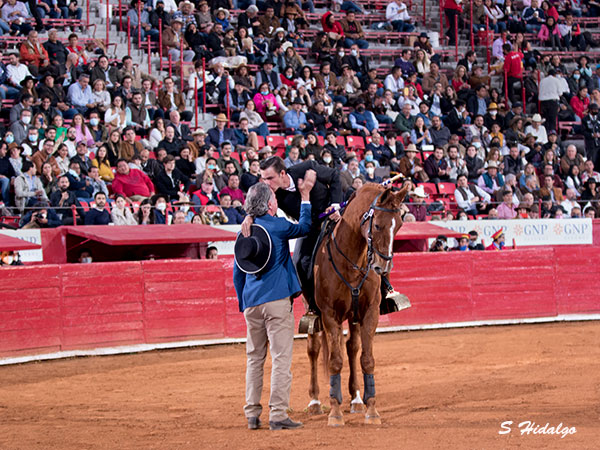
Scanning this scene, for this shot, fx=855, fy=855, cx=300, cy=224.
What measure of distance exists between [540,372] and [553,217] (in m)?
10.5

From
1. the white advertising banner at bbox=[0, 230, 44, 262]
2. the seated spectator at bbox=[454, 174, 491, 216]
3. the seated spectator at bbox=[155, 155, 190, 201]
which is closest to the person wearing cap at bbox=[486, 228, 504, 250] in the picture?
the seated spectator at bbox=[454, 174, 491, 216]

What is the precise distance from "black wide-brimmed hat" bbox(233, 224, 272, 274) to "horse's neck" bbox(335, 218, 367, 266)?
2.88 ft

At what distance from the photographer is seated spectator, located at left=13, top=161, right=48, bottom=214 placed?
15.5 m

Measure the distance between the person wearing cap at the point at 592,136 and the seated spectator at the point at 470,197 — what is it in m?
5.49

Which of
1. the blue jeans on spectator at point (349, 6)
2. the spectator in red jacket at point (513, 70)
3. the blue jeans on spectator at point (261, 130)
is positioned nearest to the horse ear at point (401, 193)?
the blue jeans on spectator at point (261, 130)

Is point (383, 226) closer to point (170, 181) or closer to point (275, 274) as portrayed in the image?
point (275, 274)

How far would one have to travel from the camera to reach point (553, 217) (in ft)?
68.2

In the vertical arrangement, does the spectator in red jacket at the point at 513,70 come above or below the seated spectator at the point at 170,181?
above

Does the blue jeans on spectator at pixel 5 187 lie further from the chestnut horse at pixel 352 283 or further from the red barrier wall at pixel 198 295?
the chestnut horse at pixel 352 283

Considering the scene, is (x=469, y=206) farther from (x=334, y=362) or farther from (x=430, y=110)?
(x=334, y=362)

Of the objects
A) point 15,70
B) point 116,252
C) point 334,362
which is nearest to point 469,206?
point 116,252

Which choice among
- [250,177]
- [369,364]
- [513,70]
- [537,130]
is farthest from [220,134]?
[369,364]

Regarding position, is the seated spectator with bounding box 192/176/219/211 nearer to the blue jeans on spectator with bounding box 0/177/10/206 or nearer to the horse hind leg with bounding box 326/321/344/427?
the blue jeans on spectator with bounding box 0/177/10/206

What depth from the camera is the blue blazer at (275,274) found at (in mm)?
7547
